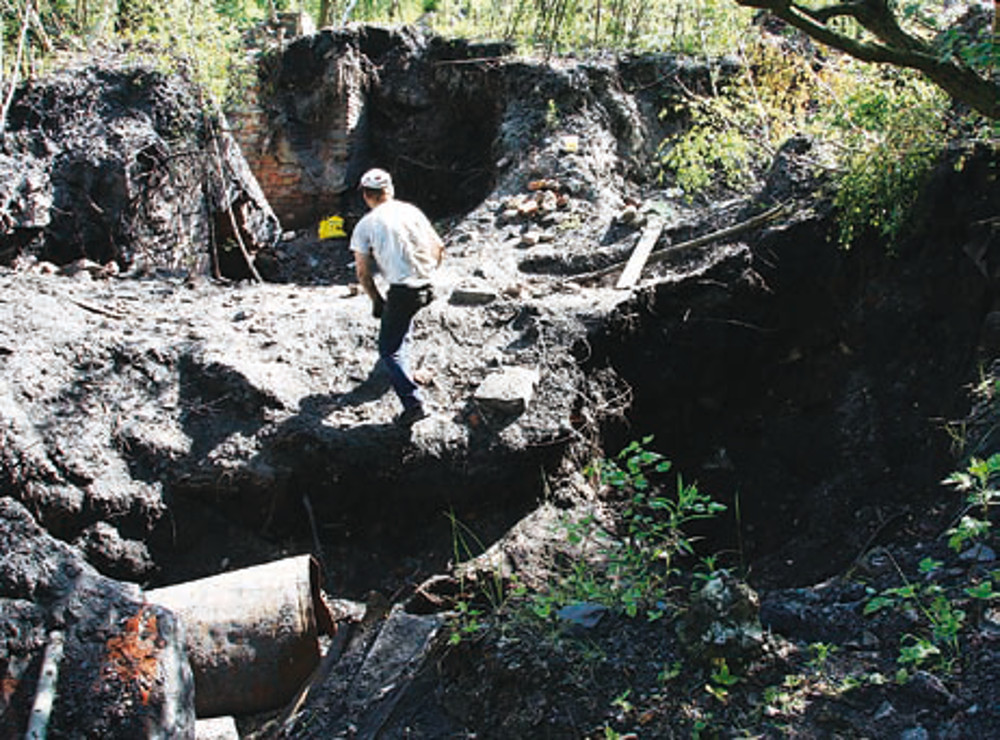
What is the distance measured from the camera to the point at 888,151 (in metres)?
5.76

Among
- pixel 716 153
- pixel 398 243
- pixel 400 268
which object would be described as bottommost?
pixel 400 268

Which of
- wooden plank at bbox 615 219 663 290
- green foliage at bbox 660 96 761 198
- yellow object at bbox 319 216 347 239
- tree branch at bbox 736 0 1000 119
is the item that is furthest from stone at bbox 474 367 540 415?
yellow object at bbox 319 216 347 239

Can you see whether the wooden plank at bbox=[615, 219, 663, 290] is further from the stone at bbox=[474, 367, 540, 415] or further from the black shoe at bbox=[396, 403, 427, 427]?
the black shoe at bbox=[396, 403, 427, 427]

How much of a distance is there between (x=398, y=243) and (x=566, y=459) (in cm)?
173

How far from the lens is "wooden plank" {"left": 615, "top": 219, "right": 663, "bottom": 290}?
689cm

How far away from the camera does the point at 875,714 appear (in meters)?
3.05

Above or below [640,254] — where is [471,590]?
below

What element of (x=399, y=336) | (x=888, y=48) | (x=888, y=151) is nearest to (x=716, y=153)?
(x=888, y=151)

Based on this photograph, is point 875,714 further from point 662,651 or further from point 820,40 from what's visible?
point 820,40

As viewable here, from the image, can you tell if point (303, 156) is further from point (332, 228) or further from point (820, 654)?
point (820, 654)

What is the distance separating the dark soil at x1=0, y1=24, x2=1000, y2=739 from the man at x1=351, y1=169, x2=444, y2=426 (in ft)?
1.04

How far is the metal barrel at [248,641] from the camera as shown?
4547mm

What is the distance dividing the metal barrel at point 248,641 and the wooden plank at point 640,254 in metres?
3.37

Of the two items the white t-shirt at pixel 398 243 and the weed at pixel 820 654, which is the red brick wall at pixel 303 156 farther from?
the weed at pixel 820 654
